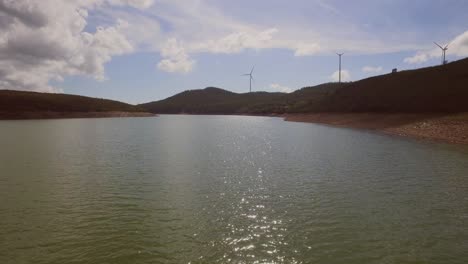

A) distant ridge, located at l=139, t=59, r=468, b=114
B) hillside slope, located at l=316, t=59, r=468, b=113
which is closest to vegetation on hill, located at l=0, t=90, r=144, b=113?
hillside slope, located at l=316, t=59, r=468, b=113

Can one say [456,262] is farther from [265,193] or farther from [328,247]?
[265,193]

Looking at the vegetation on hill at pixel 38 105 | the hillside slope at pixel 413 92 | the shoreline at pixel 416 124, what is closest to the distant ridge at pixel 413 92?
the hillside slope at pixel 413 92

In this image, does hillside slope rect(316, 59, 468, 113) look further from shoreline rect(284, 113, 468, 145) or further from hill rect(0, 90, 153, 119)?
hill rect(0, 90, 153, 119)

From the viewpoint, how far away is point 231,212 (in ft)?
51.3

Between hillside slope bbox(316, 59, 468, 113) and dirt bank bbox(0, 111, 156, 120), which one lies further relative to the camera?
dirt bank bbox(0, 111, 156, 120)

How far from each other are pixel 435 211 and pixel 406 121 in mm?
64058

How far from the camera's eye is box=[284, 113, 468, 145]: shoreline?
51625 mm

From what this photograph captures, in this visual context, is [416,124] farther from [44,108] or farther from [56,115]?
[44,108]

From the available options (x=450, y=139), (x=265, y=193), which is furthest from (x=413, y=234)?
(x=450, y=139)

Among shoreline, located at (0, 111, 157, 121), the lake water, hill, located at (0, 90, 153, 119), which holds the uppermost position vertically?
hill, located at (0, 90, 153, 119)

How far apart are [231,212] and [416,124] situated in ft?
203

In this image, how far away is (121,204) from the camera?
1675cm

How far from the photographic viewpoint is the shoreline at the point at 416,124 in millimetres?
51625

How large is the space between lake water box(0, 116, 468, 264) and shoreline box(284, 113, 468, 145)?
2631cm
